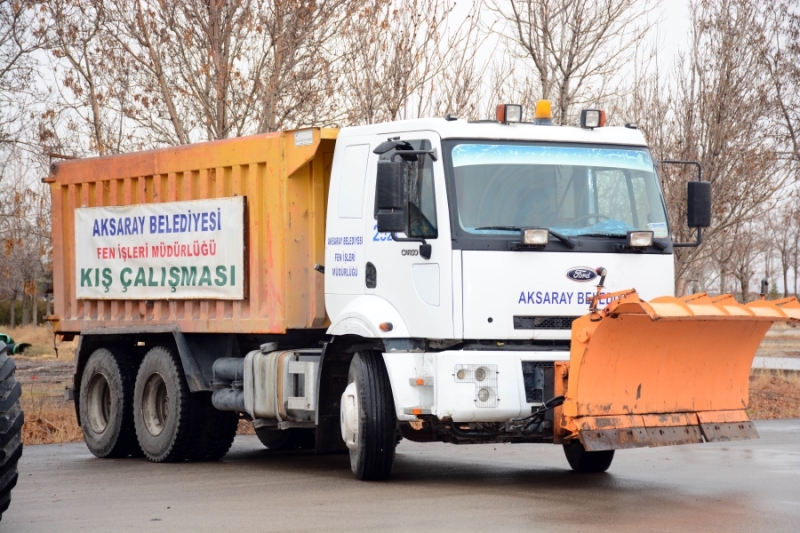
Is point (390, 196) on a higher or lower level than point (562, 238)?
higher

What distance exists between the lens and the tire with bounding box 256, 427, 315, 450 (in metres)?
14.1

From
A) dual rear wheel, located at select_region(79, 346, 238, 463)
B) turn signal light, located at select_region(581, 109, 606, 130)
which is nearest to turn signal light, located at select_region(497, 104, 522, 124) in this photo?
turn signal light, located at select_region(581, 109, 606, 130)

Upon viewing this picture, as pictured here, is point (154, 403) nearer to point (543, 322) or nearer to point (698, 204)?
point (543, 322)

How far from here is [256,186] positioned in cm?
1195

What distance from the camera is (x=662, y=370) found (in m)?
9.77

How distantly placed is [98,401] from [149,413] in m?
1.06

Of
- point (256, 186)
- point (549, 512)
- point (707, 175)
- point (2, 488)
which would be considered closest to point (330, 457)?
point (256, 186)

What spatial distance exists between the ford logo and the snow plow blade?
547 mm

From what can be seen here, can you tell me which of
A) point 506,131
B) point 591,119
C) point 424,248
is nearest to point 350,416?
point 424,248

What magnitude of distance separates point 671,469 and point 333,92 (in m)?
7.88

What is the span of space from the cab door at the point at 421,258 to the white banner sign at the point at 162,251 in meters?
2.28

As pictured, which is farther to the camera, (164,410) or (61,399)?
(61,399)

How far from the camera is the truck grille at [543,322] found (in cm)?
992

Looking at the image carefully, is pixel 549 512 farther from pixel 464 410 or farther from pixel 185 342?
pixel 185 342
